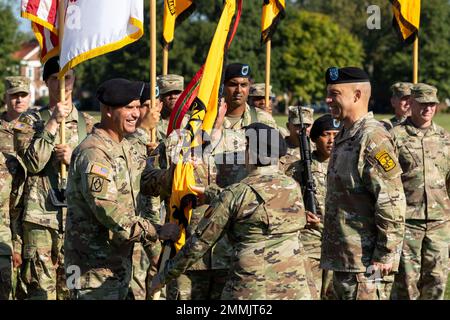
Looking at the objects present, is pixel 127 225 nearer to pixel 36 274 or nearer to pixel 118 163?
pixel 118 163

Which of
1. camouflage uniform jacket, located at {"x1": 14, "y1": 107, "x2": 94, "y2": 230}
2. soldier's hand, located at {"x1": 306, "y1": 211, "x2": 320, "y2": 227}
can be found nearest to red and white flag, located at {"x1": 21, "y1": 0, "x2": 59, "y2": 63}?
camouflage uniform jacket, located at {"x1": 14, "y1": 107, "x2": 94, "y2": 230}

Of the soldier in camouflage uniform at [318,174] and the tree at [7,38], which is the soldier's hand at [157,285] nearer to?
the soldier in camouflage uniform at [318,174]

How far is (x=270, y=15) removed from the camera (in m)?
12.6

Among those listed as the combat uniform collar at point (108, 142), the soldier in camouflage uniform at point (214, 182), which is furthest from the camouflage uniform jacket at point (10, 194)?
the combat uniform collar at point (108, 142)

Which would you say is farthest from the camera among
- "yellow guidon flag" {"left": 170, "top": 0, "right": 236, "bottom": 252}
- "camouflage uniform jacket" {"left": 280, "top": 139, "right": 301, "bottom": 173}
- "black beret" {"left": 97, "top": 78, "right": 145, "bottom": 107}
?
"camouflage uniform jacket" {"left": 280, "top": 139, "right": 301, "bottom": 173}

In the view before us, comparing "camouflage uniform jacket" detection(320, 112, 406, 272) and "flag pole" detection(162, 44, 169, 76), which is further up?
"flag pole" detection(162, 44, 169, 76)

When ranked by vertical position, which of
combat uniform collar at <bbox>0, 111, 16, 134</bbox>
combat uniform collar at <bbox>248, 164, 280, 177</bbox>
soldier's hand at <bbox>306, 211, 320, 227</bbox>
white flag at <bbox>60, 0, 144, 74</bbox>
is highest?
white flag at <bbox>60, 0, 144, 74</bbox>

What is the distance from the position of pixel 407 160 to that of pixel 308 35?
85.9 meters

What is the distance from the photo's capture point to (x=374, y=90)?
317ft

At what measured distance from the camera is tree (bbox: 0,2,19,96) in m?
69.7

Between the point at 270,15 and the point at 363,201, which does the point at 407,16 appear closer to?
the point at 270,15

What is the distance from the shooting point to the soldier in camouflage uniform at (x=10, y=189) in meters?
9.48

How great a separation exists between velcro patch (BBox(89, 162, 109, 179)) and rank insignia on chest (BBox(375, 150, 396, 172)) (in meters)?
1.99

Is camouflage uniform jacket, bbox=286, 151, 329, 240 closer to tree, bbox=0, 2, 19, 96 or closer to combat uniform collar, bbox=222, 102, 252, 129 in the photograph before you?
combat uniform collar, bbox=222, 102, 252, 129
